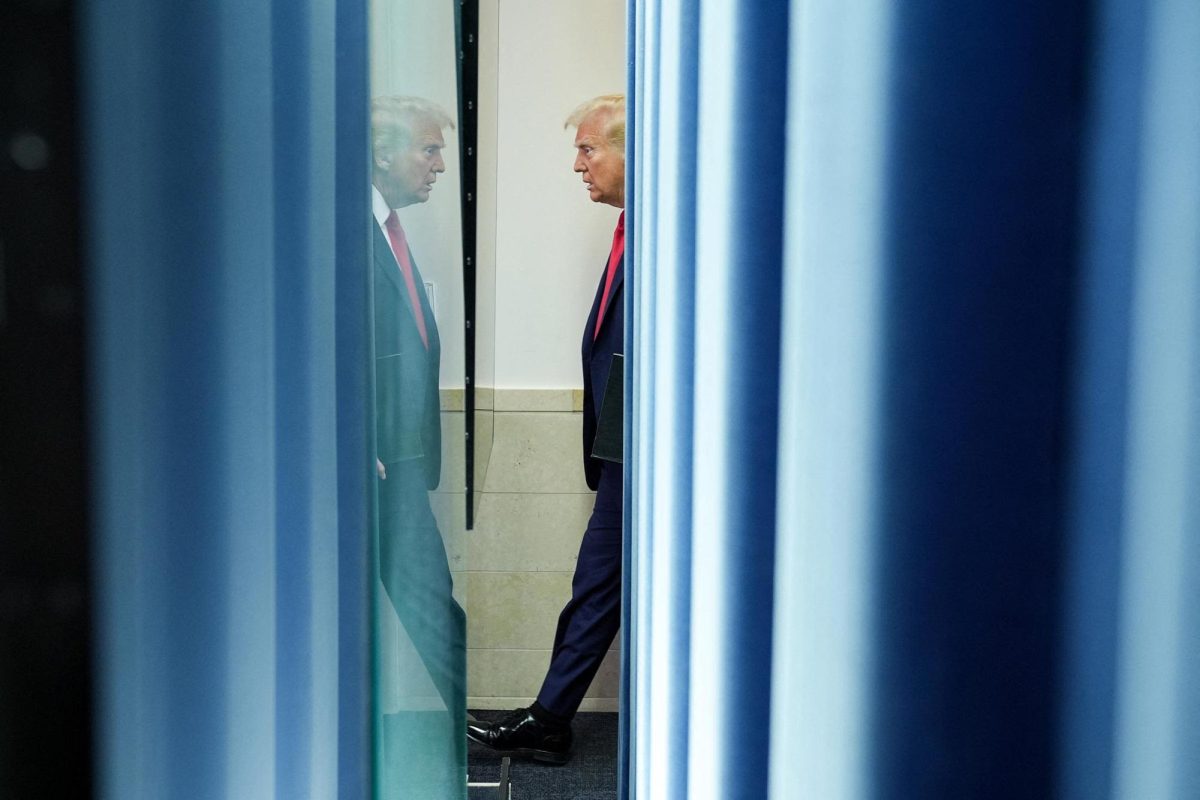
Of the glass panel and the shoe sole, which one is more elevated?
the glass panel

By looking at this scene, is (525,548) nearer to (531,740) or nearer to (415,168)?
(531,740)

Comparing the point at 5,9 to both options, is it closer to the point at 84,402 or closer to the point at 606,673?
the point at 84,402

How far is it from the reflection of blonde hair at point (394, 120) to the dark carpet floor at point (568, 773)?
149cm

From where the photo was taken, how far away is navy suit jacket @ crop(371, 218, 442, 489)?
52cm

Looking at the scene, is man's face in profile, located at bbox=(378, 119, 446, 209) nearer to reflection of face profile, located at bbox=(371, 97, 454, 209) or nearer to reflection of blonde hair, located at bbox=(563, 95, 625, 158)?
reflection of face profile, located at bbox=(371, 97, 454, 209)

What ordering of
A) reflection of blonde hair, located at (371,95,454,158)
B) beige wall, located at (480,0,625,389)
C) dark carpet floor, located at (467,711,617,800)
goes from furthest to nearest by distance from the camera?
beige wall, located at (480,0,625,389) → dark carpet floor, located at (467,711,617,800) → reflection of blonde hair, located at (371,95,454,158)

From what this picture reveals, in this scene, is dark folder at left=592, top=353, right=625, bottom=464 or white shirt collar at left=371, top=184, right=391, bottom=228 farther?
dark folder at left=592, top=353, right=625, bottom=464

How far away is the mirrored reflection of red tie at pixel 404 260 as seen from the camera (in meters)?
0.59

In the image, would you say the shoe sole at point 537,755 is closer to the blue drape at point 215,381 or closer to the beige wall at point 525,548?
the beige wall at point 525,548

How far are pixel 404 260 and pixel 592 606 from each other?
1.43 meters

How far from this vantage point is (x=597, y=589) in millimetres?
1946

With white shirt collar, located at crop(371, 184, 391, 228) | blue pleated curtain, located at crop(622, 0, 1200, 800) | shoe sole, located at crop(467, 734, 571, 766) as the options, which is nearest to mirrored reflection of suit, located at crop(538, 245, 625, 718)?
shoe sole, located at crop(467, 734, 571, 766)

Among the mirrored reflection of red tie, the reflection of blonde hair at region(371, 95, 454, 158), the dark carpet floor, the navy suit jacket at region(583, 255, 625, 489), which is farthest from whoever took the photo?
the navy suit jacket at region(583, 255, 625, 489)

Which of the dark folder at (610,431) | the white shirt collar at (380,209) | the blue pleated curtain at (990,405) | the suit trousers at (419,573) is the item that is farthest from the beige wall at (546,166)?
the blue pleated curtain at (990,405)
